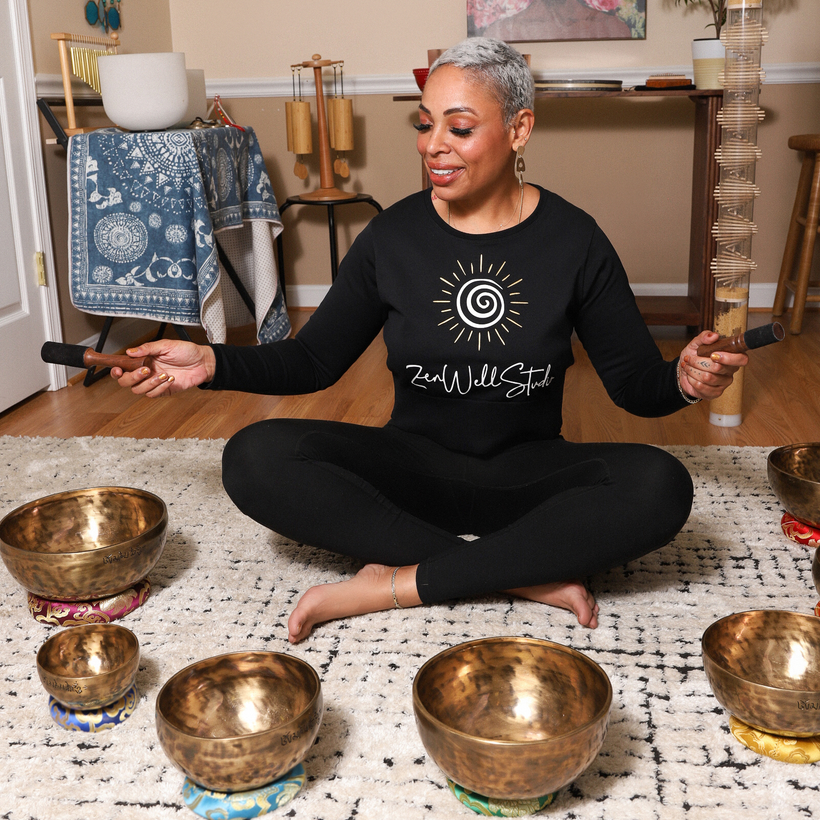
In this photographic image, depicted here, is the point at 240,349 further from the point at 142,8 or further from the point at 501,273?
the point at 142,8

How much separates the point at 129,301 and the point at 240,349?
138 cm

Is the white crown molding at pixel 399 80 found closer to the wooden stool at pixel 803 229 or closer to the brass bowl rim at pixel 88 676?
the wooden stool at pixel 803 229

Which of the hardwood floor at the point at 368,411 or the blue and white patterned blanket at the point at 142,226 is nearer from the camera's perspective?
the hardwood floor at the point at 368,411

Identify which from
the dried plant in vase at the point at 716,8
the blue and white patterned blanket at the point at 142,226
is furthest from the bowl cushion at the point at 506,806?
the dried plant in vase at the point at 716,8

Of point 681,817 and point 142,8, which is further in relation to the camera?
point 142,8

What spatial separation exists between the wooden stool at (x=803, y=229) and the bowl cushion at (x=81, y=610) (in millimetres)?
2647

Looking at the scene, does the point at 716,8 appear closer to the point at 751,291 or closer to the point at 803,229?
the point at 803,229

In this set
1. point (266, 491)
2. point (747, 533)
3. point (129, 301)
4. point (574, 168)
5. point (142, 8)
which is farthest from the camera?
point (574, 168)

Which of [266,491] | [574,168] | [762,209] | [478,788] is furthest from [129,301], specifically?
[762,209]

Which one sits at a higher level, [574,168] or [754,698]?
[574,168]

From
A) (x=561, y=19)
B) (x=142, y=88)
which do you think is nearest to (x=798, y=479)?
(x=142, y=88)

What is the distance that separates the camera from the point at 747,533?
1654mm

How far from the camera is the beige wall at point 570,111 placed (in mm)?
3422

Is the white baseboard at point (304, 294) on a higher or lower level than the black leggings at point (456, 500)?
lower
